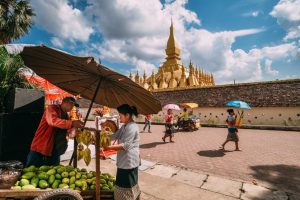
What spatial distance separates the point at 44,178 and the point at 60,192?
1.99 ft

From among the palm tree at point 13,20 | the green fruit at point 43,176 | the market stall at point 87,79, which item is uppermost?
the palm tree at point 13,20

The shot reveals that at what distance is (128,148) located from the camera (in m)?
3.21

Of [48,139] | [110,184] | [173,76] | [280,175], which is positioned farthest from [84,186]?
[173,76]

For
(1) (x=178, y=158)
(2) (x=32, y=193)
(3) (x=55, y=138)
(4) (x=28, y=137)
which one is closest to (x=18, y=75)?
(4) (x=28, y=137)

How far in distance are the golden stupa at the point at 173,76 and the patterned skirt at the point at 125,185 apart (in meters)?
34.3

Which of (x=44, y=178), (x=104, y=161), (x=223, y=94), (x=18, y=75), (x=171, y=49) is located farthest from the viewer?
(x=171, y=49)

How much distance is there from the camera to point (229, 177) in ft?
21.4

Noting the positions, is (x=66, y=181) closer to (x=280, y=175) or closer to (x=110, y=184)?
(x=110, y=184)

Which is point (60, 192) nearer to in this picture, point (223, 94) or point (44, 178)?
point (44, 178)

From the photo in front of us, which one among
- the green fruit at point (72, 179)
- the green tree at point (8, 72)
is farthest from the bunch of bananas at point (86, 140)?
the green tree at point (8, 72)

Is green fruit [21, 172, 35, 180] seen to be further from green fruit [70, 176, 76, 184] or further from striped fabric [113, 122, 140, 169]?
striped fabric [113, 122, 140, 169]

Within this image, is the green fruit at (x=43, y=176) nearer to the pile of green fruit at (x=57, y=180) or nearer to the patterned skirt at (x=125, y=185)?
the pile of green fruit at (x=57, y=180)

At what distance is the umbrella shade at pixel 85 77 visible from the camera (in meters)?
2.95

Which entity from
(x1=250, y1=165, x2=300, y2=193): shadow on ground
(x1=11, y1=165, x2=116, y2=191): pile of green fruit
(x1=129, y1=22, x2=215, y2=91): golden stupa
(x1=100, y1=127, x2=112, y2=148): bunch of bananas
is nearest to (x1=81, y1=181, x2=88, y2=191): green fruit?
(x1=11, y1=165, x2=116, y2=191): pile of green fruit
